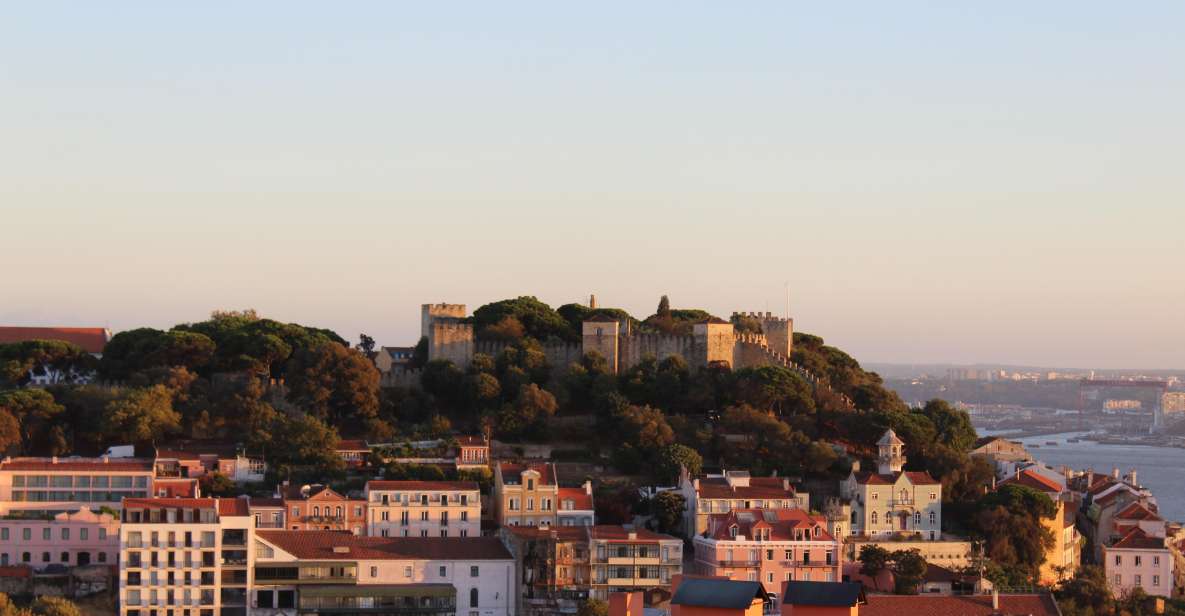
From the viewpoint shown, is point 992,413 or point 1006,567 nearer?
point 1006,567

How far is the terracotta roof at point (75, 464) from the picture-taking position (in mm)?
48094

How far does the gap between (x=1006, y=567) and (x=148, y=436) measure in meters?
23.3

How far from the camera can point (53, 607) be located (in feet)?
130

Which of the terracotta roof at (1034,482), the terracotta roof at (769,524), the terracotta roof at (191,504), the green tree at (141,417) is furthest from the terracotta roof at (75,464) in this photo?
the terracotta roof at (1034,482)

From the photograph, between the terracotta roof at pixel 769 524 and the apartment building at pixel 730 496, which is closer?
the terracotta roof at pixel 769 524

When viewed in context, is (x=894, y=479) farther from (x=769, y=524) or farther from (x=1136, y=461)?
(x=1136, y=461)

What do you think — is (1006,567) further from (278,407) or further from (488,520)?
(278,407)

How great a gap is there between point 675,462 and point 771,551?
19.6ft

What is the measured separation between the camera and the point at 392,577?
4425 centimetres

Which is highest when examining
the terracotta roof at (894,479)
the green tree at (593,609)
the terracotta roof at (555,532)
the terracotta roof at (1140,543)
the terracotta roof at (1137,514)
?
the terracotta roof at (894,479)

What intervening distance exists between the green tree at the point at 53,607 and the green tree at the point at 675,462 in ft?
54.2

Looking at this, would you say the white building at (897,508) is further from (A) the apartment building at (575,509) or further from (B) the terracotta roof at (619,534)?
(A) the apartment building at (575,509)

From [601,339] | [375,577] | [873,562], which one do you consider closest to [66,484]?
[375,577]

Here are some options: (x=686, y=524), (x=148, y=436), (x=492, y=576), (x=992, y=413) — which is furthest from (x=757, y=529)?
(x=992, y=413)
